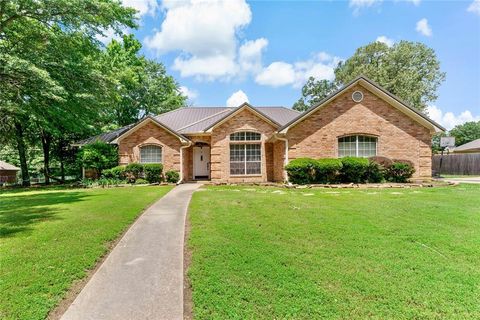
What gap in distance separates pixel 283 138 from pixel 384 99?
6.42 meters

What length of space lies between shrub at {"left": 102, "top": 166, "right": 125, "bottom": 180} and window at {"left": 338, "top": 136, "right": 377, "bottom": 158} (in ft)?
44.0

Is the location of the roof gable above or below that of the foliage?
above

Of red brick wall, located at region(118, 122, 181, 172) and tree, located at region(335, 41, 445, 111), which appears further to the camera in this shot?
tree, located at region(335, 41, 445, 111)

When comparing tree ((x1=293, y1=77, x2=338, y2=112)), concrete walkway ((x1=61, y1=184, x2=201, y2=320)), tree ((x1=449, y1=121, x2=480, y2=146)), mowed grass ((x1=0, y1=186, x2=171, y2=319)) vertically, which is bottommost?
concrete walkway ((x1=61, y1=184, x2=201, y2=320))

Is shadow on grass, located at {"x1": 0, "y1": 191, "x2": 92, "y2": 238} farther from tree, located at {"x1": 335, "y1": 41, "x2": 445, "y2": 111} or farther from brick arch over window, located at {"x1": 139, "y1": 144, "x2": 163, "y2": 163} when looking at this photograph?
tree, located at {"x1": 335, "y1": 41, "x2": 445, "y2": 111}

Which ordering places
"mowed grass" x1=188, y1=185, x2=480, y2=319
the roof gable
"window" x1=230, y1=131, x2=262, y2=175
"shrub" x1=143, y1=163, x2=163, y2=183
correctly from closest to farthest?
1. "mowed grass" x1=188, y1=185, x2=480, y2=319
2. the roof gable
3. "shrub" x1=143, y1=163, x2=163, y2=183
4. "window" x1=230, y1=131, x2=262, y2=175

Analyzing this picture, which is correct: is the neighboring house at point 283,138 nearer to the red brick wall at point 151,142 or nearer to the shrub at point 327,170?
the red brick wall at point 151,142

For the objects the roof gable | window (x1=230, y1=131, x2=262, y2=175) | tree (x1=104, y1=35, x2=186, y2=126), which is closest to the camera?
the roof gable

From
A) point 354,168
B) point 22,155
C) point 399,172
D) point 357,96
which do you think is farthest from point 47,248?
point 22,155

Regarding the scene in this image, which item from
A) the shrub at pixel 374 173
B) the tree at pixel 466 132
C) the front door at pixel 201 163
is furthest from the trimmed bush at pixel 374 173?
the tree at pixel 466 132

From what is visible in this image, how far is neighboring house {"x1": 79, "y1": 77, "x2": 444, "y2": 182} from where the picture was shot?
1617cm

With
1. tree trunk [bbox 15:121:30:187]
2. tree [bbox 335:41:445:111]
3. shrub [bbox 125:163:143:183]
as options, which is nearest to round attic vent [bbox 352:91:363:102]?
shrub [bbox 125:163:143:183]

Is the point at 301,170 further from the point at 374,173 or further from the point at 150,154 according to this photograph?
the point at 150,154

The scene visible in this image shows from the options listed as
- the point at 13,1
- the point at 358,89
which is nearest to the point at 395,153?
the point at 358,89
